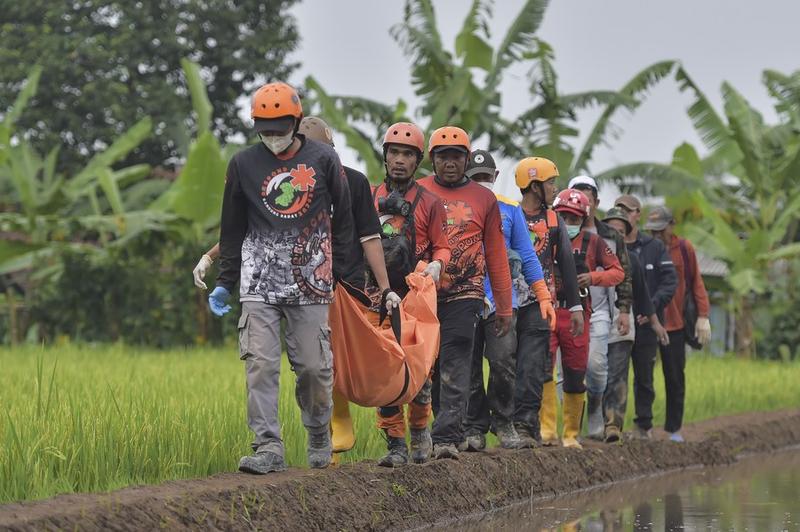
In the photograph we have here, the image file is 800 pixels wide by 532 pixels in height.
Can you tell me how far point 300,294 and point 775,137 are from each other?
67.1 ft

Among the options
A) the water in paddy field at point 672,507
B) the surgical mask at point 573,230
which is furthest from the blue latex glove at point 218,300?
the surgical mask at point 573,230

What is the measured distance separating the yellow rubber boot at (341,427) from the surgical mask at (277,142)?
169cm

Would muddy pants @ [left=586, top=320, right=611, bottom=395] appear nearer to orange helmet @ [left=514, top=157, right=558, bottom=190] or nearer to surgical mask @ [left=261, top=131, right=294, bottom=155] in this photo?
orange helmet @ [left=514, top=157, right=558, bottom=190]

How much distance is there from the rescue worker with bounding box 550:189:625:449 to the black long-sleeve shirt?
11.9 ft

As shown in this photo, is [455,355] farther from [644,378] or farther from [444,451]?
[644,378]

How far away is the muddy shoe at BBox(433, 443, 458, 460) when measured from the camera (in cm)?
947

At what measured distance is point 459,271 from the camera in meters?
9.49

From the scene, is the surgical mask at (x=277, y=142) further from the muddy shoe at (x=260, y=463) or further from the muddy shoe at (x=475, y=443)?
the muddy shoe at (x=475, y=443)

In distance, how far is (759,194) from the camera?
2702 cm

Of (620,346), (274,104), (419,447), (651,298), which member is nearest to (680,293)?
(651,298)

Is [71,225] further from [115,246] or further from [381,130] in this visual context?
[381,130]

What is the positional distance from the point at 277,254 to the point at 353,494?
127cm

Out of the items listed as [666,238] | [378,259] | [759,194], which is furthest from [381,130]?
[378,259]

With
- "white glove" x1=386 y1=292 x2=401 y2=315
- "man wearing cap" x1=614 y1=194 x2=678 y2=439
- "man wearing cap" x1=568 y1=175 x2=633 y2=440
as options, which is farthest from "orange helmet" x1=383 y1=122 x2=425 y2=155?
"man wearing cap" x1=614 y1=194 x2=678 y2=439
